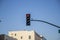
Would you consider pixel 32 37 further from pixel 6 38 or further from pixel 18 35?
pixel 6 38

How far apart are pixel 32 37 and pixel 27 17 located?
58.4 metres

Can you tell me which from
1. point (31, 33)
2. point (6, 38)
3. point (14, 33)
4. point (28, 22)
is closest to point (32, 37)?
point (31, 33)

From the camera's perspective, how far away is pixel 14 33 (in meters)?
77.9

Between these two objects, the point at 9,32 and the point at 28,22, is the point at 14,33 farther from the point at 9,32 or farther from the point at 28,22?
the point at 28,22

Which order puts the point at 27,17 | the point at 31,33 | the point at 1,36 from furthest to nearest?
the point at 31,33, the point at 1,36, the point at 27,17

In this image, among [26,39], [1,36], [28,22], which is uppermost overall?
[28,22]

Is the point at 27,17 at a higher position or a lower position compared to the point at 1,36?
higher

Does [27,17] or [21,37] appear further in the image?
[21,37]

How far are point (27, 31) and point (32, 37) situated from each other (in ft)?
9.71

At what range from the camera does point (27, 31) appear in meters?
76.9

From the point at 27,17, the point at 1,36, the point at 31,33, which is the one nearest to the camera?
the point at 27,17

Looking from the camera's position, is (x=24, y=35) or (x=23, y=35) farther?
(x=23, y=35)

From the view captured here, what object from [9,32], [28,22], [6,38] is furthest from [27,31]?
[28,22]

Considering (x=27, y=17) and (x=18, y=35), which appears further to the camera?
(x=18, y=35)
